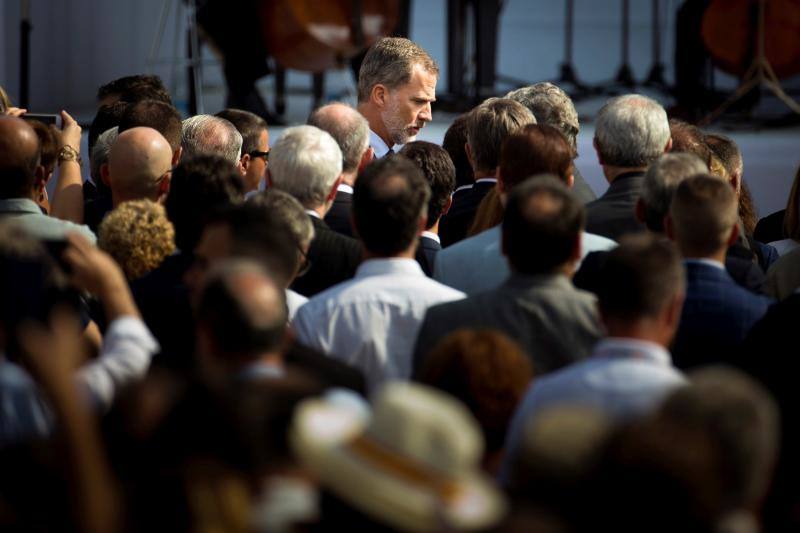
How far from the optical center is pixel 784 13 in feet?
22.4

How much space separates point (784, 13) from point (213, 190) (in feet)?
15.4

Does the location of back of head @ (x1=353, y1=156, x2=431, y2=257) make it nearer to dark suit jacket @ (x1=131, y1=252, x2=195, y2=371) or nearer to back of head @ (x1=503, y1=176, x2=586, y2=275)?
back of head @ (x1=503, y1=176, x2=586, y2=275)

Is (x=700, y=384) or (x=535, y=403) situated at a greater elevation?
(x=700, y=384)

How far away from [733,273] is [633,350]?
1.07 meters

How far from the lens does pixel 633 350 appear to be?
6.80 ft

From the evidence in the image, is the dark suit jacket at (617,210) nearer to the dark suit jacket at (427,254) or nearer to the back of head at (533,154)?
the back of head at (533,154)

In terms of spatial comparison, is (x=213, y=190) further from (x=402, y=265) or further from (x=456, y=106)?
(x=456, y=106)

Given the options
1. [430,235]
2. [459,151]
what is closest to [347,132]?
[430,235]

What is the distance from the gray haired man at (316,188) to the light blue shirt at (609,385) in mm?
1063

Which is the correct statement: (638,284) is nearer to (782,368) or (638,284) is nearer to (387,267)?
(782,368)

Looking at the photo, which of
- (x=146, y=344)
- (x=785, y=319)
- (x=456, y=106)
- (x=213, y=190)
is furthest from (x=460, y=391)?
(x=456, y=106)

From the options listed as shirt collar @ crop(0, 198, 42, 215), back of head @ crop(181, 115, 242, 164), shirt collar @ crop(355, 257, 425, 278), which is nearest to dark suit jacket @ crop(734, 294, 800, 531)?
shirt collar @ crop(355, 257, 425, 278)

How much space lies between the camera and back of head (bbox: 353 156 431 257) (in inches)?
104

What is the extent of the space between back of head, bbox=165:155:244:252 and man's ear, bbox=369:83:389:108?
5.16 ft
